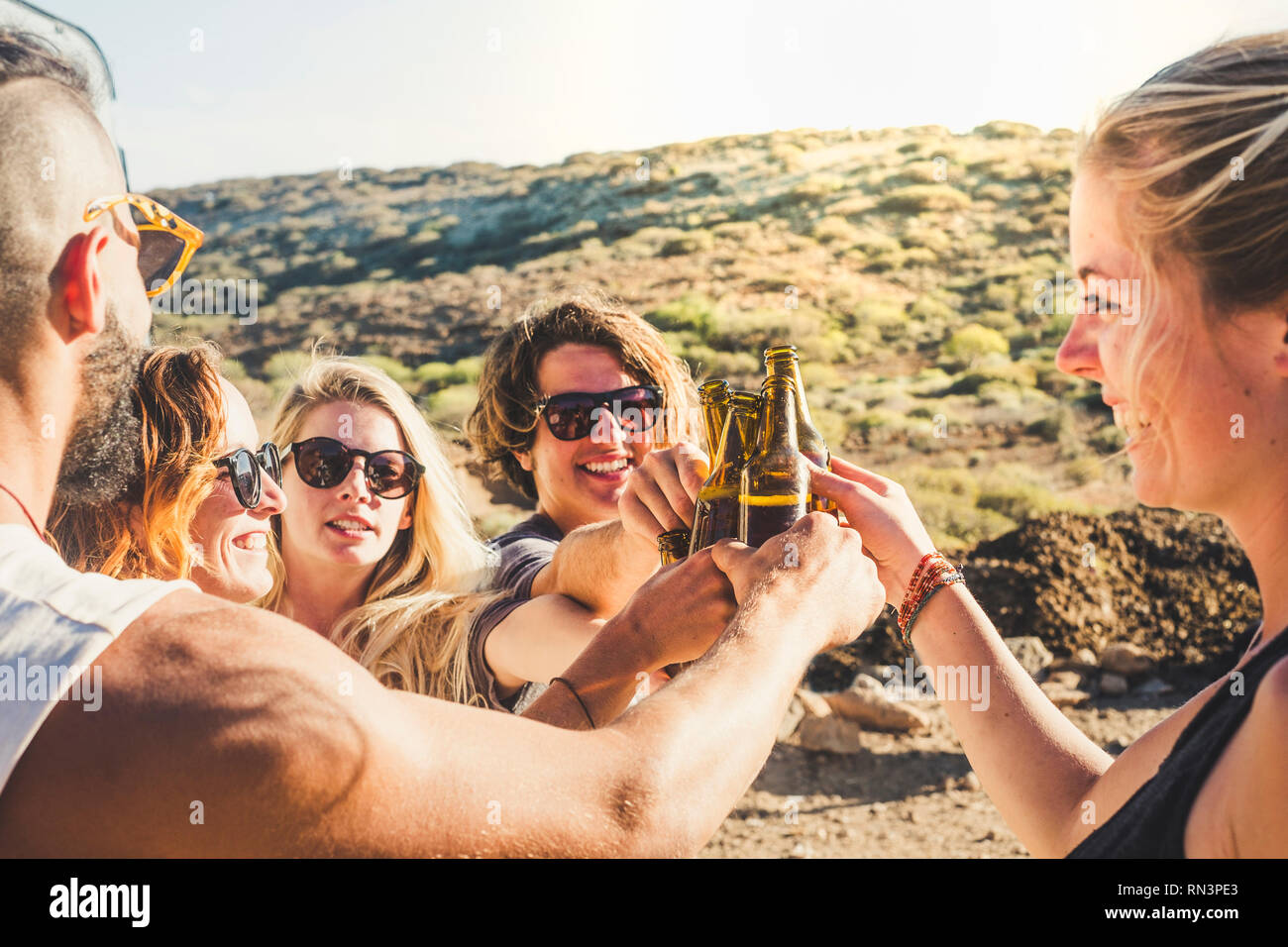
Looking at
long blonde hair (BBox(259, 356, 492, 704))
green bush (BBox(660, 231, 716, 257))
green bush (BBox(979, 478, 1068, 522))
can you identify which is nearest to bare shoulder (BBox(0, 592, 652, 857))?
long blonde hair (BBox(259, 356, 492, 704))

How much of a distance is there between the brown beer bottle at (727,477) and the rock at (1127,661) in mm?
7917

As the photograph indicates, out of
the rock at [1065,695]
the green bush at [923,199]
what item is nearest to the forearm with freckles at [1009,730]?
the rock at [1065,695]

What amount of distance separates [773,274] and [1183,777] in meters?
30.2

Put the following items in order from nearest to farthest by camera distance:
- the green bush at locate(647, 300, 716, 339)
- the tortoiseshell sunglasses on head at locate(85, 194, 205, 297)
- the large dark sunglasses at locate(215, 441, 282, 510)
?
the tortoiseshell sunglasses on head at locate(85, 194, 205, 297) → the large dark sunglasses at locate(215, 441, 282, 510) → the green bush at locate(647, 300, 716, 339)

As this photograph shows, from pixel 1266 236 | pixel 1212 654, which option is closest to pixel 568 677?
pixel 1266 236

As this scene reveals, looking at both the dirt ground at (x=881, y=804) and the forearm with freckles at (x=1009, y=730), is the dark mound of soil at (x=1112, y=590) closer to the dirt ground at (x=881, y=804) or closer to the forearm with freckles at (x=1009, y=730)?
the dirt ground at (x=881, y=804)

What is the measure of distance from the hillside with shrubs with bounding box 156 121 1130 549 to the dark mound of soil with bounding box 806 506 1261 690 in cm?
228

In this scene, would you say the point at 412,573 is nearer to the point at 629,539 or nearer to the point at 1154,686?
the point at 629,539

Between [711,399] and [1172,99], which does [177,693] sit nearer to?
[711,399]

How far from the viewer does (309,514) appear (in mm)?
3506

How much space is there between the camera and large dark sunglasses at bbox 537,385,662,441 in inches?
139

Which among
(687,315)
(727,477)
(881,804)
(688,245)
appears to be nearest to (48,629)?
(727,477)

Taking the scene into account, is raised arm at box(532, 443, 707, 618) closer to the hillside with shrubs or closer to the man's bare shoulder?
the man's bare shoulder
